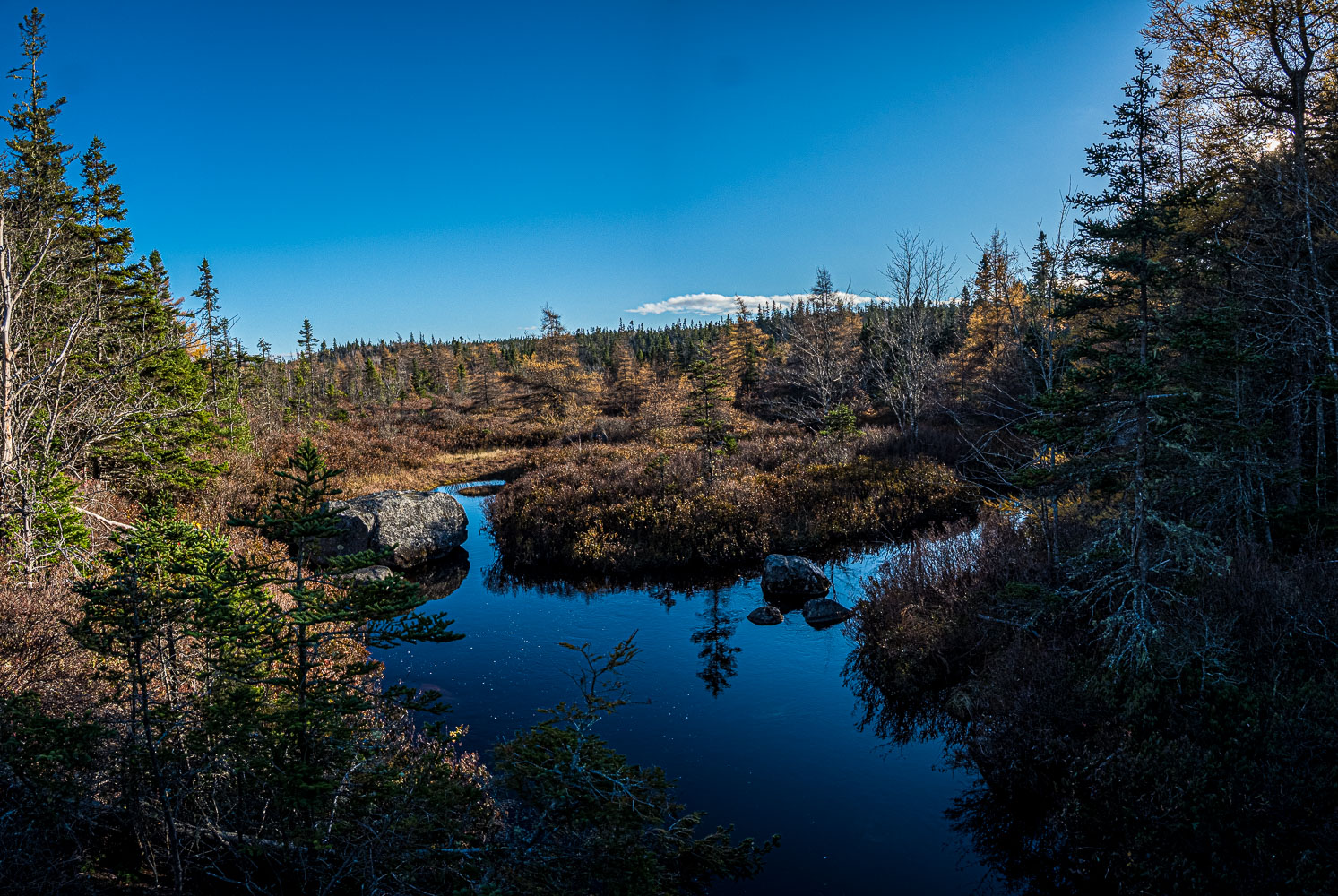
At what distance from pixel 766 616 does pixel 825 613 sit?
1.23m

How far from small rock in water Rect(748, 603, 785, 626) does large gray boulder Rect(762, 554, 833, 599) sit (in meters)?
1.05

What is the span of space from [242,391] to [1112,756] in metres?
39.3

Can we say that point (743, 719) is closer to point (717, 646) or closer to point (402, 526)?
point (717, 646)

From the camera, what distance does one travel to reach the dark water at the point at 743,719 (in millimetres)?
6871

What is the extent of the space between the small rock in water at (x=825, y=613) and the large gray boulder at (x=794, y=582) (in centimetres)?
93

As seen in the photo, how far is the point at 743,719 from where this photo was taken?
9.53m

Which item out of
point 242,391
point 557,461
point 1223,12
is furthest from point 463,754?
point 242,391

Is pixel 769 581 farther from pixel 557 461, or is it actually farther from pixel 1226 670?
pixel 557 461

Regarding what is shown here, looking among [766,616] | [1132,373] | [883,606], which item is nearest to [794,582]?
[766,616]

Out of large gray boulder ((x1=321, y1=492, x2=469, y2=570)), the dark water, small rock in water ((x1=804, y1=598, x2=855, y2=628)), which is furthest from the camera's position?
large gray boulder ((x1=321, y1=492, x2=469, y2=570))

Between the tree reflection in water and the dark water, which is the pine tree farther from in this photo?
the tree reflection in water

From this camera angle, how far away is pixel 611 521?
18.2 m

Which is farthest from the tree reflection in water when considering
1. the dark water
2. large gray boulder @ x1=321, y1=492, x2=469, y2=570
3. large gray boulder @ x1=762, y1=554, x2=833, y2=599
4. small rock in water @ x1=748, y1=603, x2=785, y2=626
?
large gray boulder @ x1=321, y1=492, x2=469, y2=570

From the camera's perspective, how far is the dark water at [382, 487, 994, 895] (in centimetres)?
687
